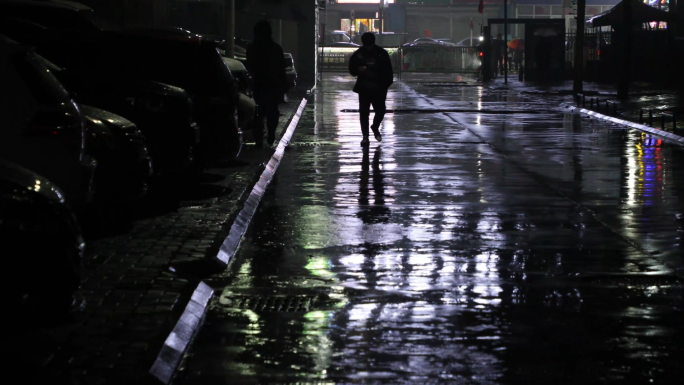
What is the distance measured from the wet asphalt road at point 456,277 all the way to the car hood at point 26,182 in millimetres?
1210

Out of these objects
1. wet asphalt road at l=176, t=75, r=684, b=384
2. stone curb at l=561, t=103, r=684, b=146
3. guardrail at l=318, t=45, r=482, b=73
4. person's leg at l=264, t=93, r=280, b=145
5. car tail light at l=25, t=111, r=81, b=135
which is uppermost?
guardrail at l=318, t=45, r=482, b=73

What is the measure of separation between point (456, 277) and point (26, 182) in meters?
3.71

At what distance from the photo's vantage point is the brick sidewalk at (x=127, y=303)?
241 inches

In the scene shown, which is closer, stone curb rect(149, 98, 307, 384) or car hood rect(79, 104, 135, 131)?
stone curb rect(149, 98, 307, 384)

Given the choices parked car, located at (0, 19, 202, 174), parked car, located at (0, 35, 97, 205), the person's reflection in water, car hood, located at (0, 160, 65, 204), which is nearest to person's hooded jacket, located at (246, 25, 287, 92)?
the person's reflection in water

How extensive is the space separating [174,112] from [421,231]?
10.2 ft

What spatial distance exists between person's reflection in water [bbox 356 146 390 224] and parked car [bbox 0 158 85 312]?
18.2 ft

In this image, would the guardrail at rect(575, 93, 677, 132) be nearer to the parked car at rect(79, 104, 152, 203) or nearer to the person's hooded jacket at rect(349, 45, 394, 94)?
the person's hooded jacket at rect(349, 45, 394, 94)

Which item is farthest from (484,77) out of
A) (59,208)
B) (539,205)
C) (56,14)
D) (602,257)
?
(59,208)

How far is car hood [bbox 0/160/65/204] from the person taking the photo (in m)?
6.26

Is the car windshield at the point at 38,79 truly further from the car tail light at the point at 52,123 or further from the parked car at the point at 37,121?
the car tail light at the point at 52,123

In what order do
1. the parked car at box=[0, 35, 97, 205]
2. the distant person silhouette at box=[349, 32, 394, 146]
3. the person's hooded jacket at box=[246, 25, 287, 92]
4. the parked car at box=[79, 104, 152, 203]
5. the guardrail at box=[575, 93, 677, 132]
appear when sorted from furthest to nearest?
1. the guardrail at box=[575, 93, 677, 132]
2. the distant person silhouette at box=[349, 32, 394, 146]
3. the person's hooded jacket at box=[246, 25, 287, 92]
4. the parked car at box=[79, 104, 152, 203]
5. the parked car at box=[0, 35, 97, 205]

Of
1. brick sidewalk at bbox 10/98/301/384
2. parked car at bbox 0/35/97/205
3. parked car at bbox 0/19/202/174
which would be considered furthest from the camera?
parked car at bbox 0/19/202/174

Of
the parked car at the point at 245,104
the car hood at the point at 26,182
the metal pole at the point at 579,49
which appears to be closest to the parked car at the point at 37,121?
the car hood at the point at 26,182
